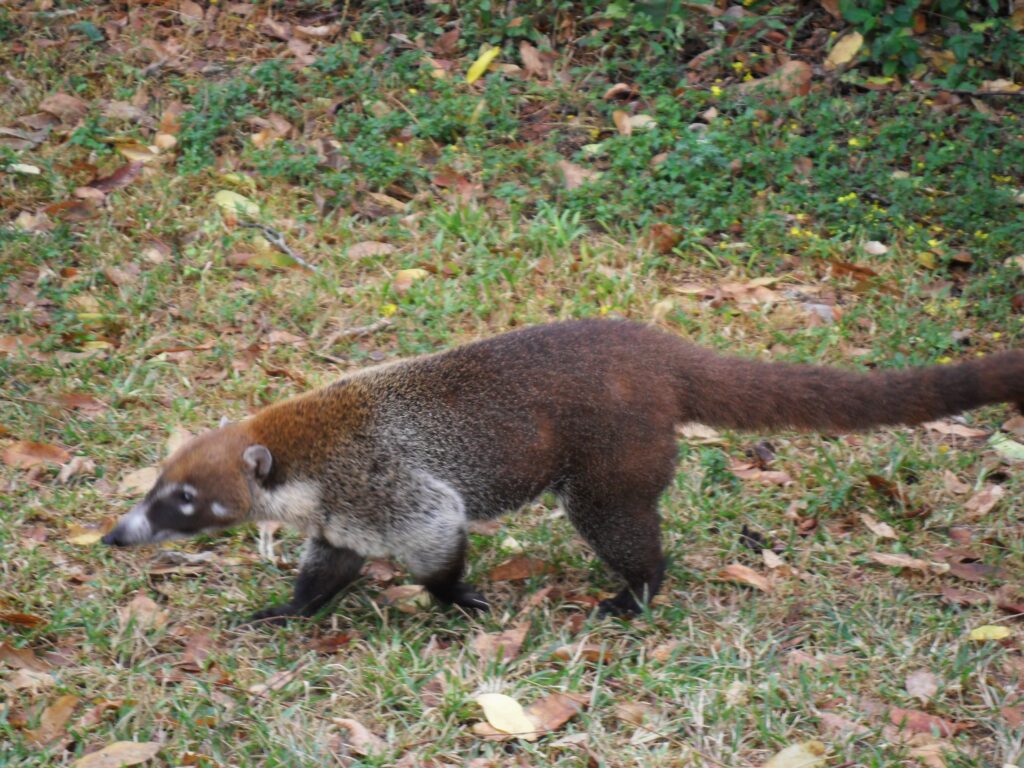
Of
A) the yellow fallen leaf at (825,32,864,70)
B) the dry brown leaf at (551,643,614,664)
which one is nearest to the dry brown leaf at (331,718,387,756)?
the dry brown leaf at (551,643,614,664)

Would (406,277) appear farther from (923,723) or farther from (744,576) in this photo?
(923,723)

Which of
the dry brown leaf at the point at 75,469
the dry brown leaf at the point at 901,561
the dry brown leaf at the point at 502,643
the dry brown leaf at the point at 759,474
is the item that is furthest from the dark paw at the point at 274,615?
the dry brown leaf at the point at 901,561

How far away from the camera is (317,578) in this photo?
4.55m

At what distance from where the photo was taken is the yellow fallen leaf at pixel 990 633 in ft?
13.8

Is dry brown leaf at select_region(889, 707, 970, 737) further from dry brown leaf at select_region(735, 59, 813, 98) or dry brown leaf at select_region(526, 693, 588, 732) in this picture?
dry brown leaf at select_region(735, 59, 813, 98)

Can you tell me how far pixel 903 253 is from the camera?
21.5ft

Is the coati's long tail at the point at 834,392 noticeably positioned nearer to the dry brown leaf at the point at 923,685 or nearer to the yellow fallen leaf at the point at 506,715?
the dry brown leaf at the point at 923,685

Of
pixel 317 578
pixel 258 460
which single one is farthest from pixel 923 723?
pixel 258 460

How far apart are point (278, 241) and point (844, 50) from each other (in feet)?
12.2

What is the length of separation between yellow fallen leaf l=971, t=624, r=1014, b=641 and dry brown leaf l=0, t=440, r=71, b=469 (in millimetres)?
3707

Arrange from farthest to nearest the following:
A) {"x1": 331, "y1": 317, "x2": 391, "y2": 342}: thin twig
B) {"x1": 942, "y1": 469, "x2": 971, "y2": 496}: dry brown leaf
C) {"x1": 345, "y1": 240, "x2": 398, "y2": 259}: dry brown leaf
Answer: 1. {"x1": 345, "y1": 240, "x2": 398, "y2": 259}: dry brown leaf
2. {"x1": 331, "y1": 317, "x2": 391, "y2": 342}: thin twig
3. {"x1": 942, "y1": 469, "x2": 971, "y2": 496}: dry brown leaf

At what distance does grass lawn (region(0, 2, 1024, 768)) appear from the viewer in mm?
3902

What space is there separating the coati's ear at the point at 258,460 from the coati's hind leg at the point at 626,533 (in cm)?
110

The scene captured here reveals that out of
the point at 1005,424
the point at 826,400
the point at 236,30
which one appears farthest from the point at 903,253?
the point at 236,30
